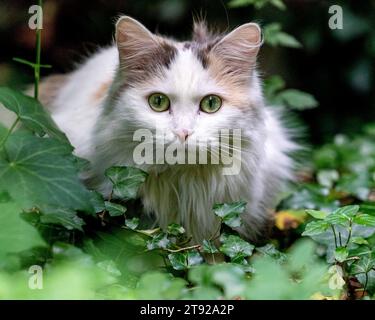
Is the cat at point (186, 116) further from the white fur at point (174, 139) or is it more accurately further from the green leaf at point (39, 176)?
the green leaf at point (39, 176)

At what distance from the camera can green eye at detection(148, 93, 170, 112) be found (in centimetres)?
214

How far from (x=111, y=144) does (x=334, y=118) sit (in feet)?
8.28

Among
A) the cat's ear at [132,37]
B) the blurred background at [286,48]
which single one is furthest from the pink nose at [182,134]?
the blurred background at [286,48]

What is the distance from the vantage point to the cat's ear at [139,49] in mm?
2178

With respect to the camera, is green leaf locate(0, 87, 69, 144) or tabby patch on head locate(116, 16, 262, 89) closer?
green leaf locate(0, 87, 69, 144)

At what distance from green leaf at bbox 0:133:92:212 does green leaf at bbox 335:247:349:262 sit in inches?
28.8

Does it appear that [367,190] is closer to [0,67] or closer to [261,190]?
[261,190]

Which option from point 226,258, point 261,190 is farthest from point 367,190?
point 226,258

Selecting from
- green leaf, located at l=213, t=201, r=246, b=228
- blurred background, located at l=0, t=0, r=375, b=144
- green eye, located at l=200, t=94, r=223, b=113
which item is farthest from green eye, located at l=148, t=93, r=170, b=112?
blurred background, located at l=0, t=0, r=375, b=144

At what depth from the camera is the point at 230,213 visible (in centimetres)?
212

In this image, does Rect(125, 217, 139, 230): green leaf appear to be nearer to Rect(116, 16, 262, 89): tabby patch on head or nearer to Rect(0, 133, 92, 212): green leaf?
Rect(0, 133, 92, 212): green leaf

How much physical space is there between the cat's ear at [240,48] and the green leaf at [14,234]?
2.93ft

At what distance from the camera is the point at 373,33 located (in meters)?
4.13

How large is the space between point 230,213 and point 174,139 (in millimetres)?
296
